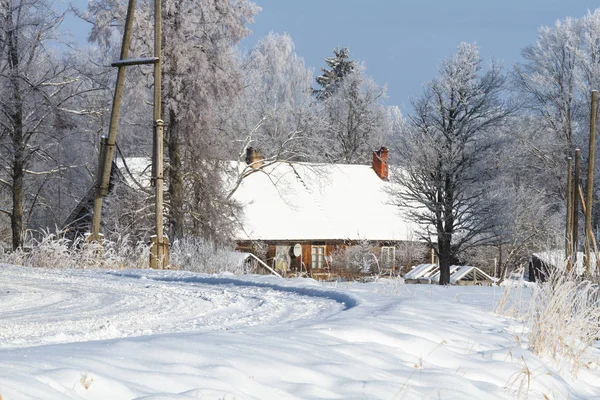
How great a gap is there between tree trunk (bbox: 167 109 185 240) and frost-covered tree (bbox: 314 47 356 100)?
39.6 m

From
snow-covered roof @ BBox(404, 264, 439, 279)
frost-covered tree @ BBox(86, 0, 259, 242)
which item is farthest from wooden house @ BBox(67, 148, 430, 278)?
frost-covered tree @ BBox(86, 0, 259, 242)

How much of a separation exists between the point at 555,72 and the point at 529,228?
313 inches

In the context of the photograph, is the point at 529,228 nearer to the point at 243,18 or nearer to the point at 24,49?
the point at 243,18

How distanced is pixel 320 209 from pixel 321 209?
6cm

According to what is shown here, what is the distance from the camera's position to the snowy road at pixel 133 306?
21.8 feet

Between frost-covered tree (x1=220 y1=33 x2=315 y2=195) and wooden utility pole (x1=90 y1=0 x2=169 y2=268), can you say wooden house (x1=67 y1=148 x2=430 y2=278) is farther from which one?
wooden utility pole (x1=90 y1=0 x2=169 y2=268)

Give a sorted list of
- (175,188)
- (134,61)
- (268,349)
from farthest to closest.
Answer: (175,188)
(134,61)
(268,349)

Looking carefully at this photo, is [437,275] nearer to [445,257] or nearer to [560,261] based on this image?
[445,257]

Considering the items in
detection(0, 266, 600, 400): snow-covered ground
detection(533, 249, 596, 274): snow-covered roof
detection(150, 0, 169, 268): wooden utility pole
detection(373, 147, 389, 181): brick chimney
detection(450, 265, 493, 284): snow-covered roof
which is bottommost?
detection(0, 266, 600, 400): snow-covered ground

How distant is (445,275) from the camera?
28.8m

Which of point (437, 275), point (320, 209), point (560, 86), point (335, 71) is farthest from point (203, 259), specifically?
point (335, 71)

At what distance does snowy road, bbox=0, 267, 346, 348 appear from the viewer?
663 centimetres

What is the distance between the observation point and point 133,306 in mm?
8703

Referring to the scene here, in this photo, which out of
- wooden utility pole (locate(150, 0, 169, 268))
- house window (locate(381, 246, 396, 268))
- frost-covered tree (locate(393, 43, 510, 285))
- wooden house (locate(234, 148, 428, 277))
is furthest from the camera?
house window (locate(381, 246, 396, 268))
